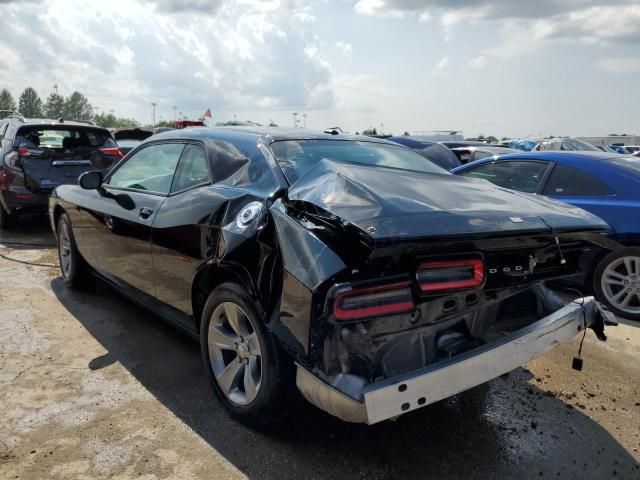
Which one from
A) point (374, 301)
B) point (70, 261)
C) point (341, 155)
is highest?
point (341, 155)

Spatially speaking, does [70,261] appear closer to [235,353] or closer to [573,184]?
[235,353]

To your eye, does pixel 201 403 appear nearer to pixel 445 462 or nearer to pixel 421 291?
pixel 445 462

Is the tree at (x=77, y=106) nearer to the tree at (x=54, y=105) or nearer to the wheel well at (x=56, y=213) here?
the tree at (x=54, y=105)

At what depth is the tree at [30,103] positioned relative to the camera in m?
117

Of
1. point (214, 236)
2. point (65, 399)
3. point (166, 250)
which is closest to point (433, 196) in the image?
point (214, 236)

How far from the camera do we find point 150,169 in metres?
4.01

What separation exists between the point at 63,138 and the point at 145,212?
5.34m

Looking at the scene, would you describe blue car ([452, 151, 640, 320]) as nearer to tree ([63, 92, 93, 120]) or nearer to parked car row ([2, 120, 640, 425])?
parked car row ([2, 120, 640, 425])

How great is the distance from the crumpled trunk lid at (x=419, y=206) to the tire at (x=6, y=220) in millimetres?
7099

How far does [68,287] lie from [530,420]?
→ 4342mm

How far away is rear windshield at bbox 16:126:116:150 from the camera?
25.0ft

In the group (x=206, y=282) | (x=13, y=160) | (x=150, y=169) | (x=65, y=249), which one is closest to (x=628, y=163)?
(x=206, y=282)

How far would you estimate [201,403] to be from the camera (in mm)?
3070

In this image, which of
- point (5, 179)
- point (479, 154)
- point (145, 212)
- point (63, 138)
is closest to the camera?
point (145, 212)
